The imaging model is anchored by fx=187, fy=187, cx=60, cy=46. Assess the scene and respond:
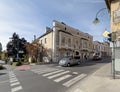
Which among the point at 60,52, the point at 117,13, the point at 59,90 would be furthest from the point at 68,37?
the point at 59,90

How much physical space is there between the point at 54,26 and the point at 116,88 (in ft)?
106

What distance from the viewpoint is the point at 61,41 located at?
43031 mm

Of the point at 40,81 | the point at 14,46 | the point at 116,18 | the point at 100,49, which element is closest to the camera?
the point at 40,81

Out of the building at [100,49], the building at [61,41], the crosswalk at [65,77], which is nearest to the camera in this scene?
the crosswalk at [65,77]

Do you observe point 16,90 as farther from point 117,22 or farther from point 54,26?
point 54,26

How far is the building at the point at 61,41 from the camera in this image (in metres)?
41.8

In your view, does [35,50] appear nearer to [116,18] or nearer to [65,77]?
[65,77]

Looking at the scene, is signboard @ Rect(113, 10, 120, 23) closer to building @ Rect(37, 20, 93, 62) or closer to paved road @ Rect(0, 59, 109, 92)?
paved road @ Rect(0, 59, 109, 92)

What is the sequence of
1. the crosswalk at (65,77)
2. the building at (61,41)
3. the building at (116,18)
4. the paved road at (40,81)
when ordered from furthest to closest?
the building at (61,41) → the building at (116,18) → the crosswalk at (65,77) → the paved road at (40,81)

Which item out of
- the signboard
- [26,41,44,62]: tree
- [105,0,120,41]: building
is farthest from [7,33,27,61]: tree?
the signboard

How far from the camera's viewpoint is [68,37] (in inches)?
1809

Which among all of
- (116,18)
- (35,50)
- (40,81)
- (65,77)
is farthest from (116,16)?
(35,50)

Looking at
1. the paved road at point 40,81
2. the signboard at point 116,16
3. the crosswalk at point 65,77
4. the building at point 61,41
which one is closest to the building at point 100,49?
the building at point 61,41

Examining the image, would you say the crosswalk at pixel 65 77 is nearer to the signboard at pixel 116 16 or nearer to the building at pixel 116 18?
the building at pixel 116 18
